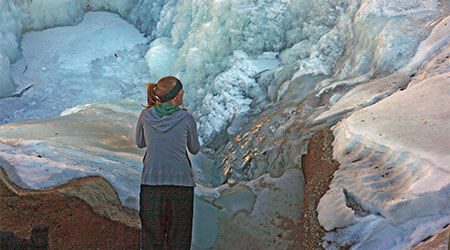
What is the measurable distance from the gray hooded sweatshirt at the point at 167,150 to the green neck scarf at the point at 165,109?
22 millimetres

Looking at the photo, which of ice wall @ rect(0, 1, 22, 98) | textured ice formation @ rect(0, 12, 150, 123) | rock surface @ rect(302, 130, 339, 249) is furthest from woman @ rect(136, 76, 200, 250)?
ice wall @ rect(0, 1, 22, 98)

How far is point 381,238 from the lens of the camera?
2.10 metres

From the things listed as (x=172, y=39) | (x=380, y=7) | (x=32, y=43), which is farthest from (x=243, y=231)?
(x=32, y=43)

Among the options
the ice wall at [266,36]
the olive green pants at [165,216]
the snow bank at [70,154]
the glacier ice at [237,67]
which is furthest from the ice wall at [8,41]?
the olive green pants at [165,216]

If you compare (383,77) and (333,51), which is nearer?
(383,77)

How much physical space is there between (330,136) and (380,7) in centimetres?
223

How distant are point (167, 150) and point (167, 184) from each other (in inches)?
7.2

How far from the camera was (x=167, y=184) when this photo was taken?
2.03 m

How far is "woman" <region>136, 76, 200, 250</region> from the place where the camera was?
6.68 feet

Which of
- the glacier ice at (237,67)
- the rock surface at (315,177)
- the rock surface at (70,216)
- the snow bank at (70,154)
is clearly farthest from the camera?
the glacier ice at (237,67)

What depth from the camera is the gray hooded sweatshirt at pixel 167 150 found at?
204cm

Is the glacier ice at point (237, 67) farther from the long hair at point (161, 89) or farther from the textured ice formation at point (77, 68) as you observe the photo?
the long hair at point (161, 89)

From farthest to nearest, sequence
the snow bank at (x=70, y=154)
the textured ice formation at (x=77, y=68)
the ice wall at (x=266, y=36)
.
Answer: the textured ice formation at (x=77, y=68), the ice wall at (x=266, y=36), the snow bank at (x=70, y=154)

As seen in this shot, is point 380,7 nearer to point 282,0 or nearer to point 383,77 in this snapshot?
point 383,77
